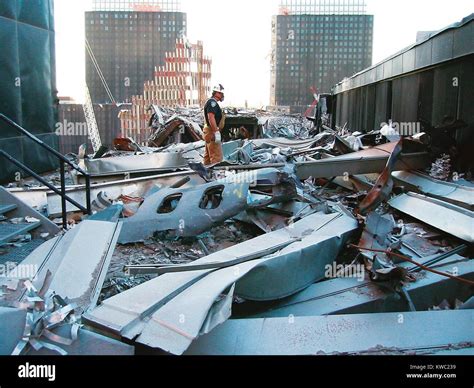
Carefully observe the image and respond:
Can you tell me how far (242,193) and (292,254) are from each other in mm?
1984

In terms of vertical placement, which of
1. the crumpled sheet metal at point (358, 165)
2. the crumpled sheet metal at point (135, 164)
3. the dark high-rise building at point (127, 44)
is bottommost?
the crumpled sheet metal at point (135, 164)

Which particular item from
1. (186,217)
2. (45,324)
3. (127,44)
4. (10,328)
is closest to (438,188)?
(186,217)

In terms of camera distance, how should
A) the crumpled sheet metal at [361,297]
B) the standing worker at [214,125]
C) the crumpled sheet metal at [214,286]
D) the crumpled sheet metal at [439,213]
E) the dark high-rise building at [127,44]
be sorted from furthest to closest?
1. the dark high-rise building at [127,44]
2. the standing worker at [214,125]
3. the crumpled sheet metal at [439,213]
4. the crumpled sheet metal at [361,297]
5. the crumpled sheet metal at [214,286]

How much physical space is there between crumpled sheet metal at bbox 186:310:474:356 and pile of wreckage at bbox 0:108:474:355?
0.04ft

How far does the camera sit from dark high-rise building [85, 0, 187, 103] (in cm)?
3525

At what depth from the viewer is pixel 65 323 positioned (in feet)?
9.61

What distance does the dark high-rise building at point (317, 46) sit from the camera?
3912 cm

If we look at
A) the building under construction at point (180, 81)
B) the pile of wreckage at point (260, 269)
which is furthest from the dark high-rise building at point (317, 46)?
the pile of wreckage at point (260, 269)

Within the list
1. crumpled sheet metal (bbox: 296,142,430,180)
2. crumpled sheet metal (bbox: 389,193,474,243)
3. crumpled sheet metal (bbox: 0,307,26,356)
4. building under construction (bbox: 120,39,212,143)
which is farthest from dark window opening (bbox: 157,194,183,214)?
building under construction (bbox: 120,39,212,143)

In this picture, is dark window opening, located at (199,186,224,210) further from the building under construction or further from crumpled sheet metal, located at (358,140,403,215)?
the building under construction

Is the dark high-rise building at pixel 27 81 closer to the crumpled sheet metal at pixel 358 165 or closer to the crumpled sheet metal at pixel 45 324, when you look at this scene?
the crumpled sheet metal at pixel 358 165

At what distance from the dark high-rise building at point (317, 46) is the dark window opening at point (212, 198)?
33804 mm

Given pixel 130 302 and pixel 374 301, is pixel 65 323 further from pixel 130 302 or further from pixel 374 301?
pixel 374 301
